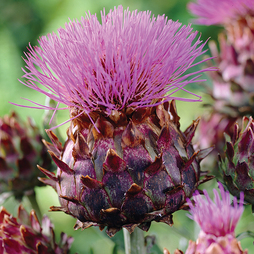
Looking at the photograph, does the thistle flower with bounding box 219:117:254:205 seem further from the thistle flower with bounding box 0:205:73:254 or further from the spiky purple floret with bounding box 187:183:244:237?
the thistle flower with bounding box 0:205:73:254

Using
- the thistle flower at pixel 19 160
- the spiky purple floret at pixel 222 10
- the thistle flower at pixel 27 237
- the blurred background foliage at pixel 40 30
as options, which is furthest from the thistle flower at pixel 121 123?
the blurred background foliage at pixel 40 30

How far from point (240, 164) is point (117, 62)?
27cm

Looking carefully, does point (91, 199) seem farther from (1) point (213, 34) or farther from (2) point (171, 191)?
(1) point (213, 34)

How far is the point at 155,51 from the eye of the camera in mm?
510

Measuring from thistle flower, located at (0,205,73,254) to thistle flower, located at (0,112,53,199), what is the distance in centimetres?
12

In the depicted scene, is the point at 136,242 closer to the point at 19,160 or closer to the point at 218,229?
the point at 218,229

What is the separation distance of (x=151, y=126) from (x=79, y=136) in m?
0.12

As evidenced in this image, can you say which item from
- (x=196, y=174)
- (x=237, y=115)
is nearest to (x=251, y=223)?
(x=237, y=115)

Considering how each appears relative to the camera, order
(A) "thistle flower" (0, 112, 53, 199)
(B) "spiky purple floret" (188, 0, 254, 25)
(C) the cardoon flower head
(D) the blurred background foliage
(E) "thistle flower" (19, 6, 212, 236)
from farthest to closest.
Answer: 1. (D) the blurred background foliage
2. (B) "spiky purple floret" (188, 0, 254, 25)
3. (A) "thistle flower" (0, 112, 53, 199)
4. (E) "thistle flower" (19, 6, 212, 236)
5. (C) the cardoon flower head

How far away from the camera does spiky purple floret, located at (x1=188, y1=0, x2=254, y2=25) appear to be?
91 cm

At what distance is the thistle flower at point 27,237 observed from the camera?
0.58 m

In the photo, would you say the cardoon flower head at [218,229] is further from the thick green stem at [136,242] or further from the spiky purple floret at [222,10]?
the spiky purple floret at [222,10]

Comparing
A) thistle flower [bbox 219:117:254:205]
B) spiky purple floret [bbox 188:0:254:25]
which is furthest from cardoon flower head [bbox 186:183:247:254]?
spiky purple floret [bbox 188:0:254:25]

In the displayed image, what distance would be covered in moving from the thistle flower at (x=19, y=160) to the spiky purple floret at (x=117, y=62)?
277mm
